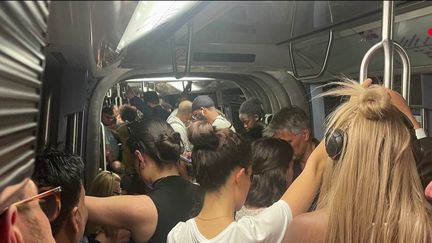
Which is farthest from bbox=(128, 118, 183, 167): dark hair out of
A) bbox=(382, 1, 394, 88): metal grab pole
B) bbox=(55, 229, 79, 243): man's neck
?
bbox=(382, 1, 394, 88): metal grab pole

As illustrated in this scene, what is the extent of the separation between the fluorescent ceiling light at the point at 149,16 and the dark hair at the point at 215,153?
274 millimetres

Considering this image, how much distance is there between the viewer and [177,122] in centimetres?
89

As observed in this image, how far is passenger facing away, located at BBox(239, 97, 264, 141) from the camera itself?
0.88 metres

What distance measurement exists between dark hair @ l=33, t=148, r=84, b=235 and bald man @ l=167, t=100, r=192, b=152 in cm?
20

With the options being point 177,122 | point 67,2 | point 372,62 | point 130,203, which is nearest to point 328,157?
point 372,62

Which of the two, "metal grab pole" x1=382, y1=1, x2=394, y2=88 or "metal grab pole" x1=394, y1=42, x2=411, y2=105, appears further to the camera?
"metal grab pole" x1=394, y1=42, x2=411, y2=105

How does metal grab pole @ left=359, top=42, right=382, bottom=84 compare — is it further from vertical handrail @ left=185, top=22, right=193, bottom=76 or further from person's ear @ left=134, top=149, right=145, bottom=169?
person's ear @ left=134, top=149, right=145, bottom=169

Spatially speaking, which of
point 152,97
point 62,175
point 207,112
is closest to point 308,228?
point 207,112

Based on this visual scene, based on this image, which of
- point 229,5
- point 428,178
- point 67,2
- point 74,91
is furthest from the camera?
point 428,178

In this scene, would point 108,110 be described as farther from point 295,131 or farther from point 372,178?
point 372,178

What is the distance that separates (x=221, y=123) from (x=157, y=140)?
0.14 m

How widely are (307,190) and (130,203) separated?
36cm

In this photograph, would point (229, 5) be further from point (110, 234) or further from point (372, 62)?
point (110, 234)

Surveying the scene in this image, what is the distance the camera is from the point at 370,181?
0.88 metres
